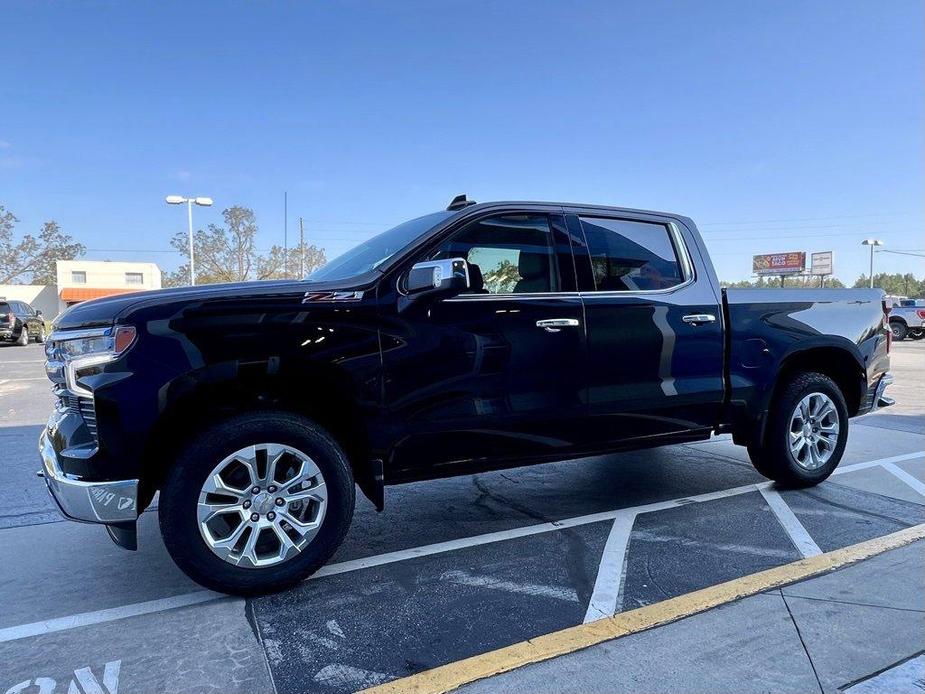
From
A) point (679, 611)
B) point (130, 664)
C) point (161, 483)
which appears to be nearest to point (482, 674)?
point (679, 611)

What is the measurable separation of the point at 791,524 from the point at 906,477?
5.98ft

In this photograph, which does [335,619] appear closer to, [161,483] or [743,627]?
[161,483]

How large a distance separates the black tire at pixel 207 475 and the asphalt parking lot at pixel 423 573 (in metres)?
0.14

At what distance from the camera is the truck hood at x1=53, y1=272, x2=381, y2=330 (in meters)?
2.79

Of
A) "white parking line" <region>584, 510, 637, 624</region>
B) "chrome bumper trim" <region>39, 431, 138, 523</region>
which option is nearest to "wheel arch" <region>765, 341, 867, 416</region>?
"white parking line" <region>584, 510, 637, 624</region>

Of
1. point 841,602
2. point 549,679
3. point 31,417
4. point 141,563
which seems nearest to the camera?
point 549,679

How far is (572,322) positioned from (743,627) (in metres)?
1.75

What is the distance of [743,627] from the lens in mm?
2672

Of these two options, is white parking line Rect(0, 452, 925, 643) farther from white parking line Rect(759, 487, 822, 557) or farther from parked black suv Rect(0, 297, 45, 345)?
parked black suv Rect(0, 297, 45, 345)

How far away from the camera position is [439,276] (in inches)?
123

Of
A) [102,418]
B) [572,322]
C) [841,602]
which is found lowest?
[841,602]

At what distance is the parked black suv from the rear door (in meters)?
24.8

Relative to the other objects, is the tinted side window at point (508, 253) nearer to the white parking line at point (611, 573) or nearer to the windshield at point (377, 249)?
the windshield at point (377, 249)

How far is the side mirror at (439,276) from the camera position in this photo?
312 centimetres
